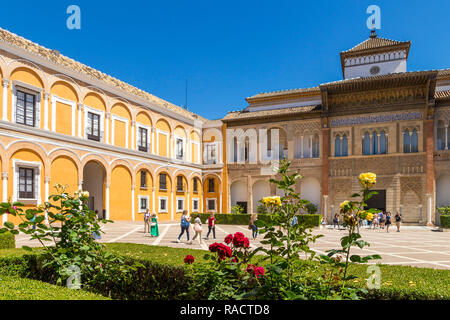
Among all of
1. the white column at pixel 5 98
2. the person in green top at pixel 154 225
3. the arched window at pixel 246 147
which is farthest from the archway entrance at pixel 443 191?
the white column at pixel 5 98

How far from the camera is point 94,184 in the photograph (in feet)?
87.1

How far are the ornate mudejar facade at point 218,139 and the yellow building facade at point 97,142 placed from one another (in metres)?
0.08

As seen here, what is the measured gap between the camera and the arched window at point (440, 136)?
2728cm

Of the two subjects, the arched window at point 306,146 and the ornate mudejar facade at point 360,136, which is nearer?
the ornate mudejar facade at point 360,136

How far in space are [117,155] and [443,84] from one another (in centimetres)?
2736

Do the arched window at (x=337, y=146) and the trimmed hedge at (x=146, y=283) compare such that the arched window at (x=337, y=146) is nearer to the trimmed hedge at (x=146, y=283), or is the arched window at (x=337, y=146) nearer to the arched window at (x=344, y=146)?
the arched window at (x=344, y=146)

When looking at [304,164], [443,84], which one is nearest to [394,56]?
[443,84]

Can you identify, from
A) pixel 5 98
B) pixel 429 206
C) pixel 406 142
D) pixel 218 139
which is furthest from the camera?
pixel 218 139

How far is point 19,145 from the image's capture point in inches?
745

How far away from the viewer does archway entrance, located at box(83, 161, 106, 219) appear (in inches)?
1020

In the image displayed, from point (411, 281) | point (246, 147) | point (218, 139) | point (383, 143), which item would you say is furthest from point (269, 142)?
point (411, 281)

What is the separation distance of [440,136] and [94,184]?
1087 inches

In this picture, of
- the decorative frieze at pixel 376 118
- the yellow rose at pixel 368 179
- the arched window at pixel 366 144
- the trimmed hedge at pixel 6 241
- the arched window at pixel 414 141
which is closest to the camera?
the yellow rose at pixel 368 179

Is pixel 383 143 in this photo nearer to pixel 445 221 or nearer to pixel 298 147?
pixel 298 147
